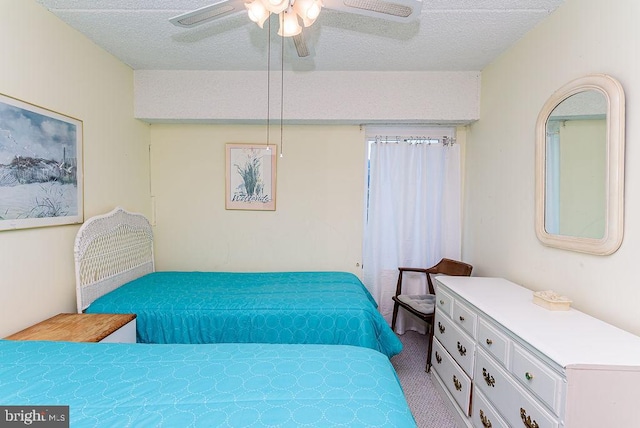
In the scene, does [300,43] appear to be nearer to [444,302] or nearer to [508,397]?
[444,302]

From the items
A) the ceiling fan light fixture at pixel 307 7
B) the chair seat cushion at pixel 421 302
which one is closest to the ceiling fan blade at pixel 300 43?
the ceiling fan light fixture at pixel 307 7

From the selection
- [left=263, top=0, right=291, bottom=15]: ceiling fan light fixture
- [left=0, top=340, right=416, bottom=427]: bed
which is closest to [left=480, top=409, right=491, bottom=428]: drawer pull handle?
[left=0, top=340, right=416, bottom=427]: bed

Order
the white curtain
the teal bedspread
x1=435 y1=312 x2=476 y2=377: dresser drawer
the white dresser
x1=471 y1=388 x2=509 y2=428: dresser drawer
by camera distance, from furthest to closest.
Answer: the white curtain, the teal bedspread, x1=435 y1=312 x2=476 y2=377: dresser drawer, x1=471 y1=388 x2=509 y2=428: dresser drawer, the white dresser

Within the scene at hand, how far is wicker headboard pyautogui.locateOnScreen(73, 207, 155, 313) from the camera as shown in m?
2.23

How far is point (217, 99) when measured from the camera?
297cm

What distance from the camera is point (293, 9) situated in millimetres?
1432

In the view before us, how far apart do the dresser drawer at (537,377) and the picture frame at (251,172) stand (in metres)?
2.43

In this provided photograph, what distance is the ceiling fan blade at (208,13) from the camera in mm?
1387

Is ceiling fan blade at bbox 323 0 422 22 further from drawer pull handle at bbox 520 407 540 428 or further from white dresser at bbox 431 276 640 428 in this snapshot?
drawer pull handle at bbox 520 407 540 428

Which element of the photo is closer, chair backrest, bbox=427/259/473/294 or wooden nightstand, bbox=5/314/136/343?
wooden nightstand, bbox=5/314/136/343

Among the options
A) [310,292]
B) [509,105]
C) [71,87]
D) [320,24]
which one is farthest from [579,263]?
[71,87]

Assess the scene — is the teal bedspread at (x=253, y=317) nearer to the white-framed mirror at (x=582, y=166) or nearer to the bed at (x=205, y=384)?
the bed at (x=205, y=384)

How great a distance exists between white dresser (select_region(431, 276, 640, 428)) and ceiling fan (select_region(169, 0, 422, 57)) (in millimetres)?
1547

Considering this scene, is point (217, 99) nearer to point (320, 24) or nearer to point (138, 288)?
point (320, 24)
